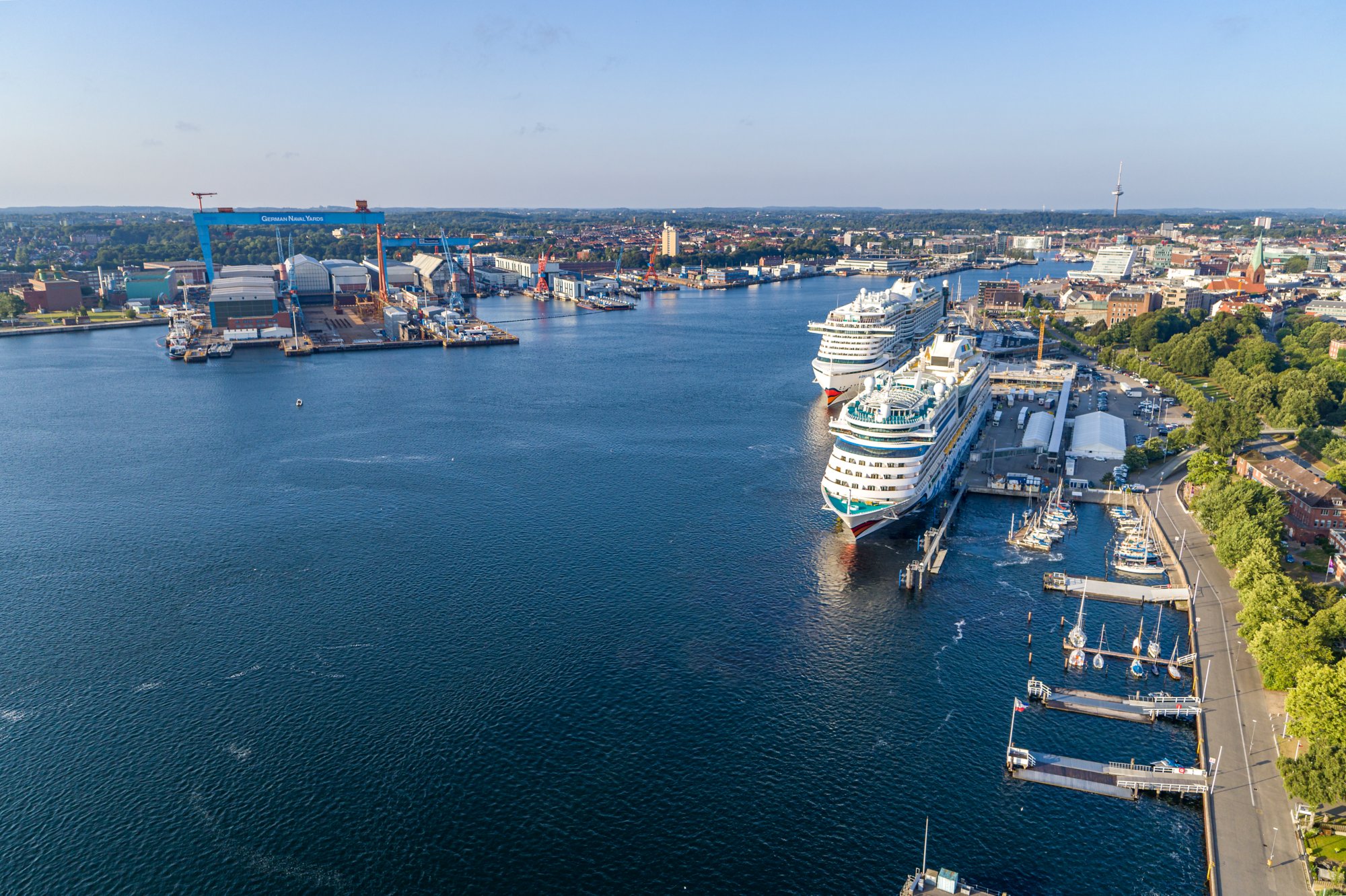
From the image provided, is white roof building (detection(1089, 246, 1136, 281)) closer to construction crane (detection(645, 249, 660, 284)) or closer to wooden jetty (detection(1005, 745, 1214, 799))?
construction crane (detection(645, 249, 660, 284))

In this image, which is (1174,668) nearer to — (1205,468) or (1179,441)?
(1205,468)

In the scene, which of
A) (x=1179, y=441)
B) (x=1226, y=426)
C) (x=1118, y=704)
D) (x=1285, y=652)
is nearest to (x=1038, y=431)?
(x=1179, y=441)

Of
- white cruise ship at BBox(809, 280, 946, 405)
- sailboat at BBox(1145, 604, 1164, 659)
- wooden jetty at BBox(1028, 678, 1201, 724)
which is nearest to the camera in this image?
wooden jetty at BBox(1028, 678, 1201, 724)

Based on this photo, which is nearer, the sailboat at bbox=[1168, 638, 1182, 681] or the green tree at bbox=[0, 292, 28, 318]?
the sailboat at bbox=[1168, 638, 1182, 681]

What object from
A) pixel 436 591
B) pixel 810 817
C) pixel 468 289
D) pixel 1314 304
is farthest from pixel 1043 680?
pixel 468 289

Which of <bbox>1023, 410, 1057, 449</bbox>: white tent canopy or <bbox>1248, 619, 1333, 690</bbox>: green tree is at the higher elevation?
<bbox>1023, 410, 1057, 449</bbox>: white tent canopy

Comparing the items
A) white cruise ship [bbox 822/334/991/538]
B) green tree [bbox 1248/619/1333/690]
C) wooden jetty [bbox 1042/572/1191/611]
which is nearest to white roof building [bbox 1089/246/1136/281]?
white cruise ship [bbox 822/334/991/538]

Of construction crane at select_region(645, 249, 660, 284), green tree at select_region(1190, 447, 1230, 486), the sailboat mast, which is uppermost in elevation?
construction crane at select_region(645, 249, 660, 284)

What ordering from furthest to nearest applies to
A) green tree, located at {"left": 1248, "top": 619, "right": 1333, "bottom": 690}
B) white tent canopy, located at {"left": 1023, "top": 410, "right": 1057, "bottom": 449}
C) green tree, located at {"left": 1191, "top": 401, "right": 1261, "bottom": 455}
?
white tent canopy, located at {"left": 1023, "top": 410, "right": 1057, "bottom": 449} → green tree, located at {"left": 1191, "top": 401, "right": 1261, "bottom": 455} → green tree, located at {"left": 1248, "top": 619, "right": 1333, "bottom": 690}
